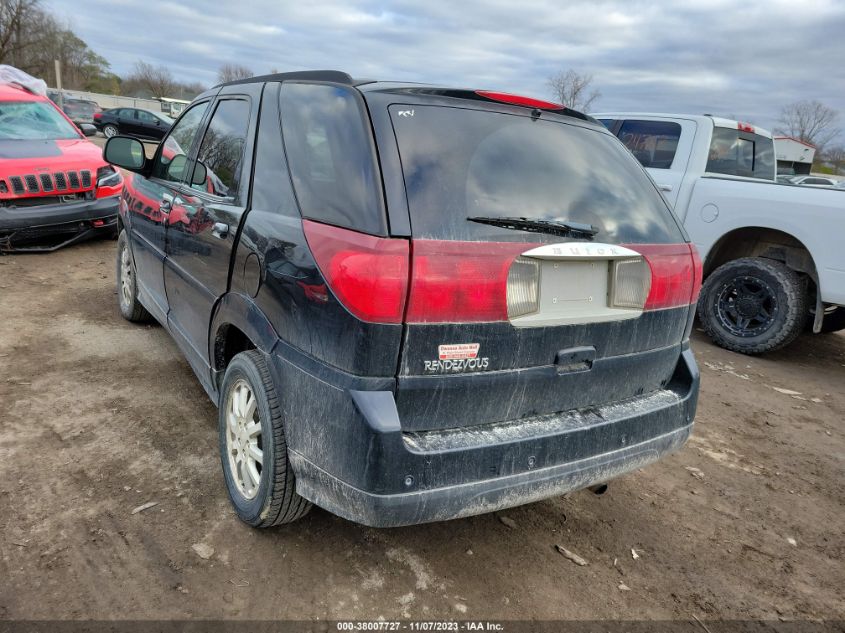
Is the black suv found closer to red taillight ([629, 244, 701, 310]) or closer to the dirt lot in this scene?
red taillight ([629, 244, 701, 310])

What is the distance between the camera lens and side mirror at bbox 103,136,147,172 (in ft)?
13.3

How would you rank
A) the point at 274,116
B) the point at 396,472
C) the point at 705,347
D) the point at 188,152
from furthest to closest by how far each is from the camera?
the point at 705,347
the point at 188,152
the point at 274,116
the point at 396,472

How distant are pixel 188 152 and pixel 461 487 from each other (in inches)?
105

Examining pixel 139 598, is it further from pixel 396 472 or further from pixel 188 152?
pixel 188 152

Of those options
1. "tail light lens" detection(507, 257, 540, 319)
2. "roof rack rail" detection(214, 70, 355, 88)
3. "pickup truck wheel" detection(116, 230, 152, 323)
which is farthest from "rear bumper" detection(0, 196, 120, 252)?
"tail light lens" detection(507, 257, 540, 319)

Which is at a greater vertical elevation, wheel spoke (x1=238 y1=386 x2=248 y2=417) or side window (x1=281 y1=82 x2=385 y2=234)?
side window (x1=281 y1=82 x2=385 y2=234)

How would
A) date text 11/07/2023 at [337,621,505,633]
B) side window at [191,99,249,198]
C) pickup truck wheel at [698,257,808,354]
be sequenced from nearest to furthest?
date text 11/07/2023 at [337,621,505,633] < side window at [191,99,249,198] < pickup truck wheel at [698,257,808,354]

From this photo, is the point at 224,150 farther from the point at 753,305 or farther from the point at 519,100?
the point at 753,305

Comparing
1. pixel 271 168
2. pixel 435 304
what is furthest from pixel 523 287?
pixel 271 168

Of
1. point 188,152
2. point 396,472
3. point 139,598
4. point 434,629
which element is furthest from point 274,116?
point 434,629

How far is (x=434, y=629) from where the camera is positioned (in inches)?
85.0

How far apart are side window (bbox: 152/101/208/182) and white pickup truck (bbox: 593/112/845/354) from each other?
12.2 feet

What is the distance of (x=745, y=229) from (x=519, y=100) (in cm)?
433

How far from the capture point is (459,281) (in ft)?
6.34
